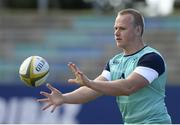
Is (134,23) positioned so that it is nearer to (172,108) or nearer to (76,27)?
(172,108)

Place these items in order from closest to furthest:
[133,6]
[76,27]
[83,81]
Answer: [83,81]
[76,27]
[133,6]

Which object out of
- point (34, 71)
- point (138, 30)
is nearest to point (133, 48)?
point (138, 30)

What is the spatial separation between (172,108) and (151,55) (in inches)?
206

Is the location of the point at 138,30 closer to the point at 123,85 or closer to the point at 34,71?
the point at 123,85

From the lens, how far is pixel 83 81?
17.6ft

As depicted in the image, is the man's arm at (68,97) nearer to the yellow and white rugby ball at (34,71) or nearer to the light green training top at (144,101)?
the yellow and white rugby ball at (34,71)

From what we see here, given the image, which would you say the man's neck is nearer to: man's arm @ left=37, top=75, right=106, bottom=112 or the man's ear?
the man's ear

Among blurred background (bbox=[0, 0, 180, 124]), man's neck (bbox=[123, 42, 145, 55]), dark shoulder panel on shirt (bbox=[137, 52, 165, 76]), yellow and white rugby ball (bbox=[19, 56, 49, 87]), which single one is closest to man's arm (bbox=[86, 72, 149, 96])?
dark shoulder panel on shirt (bbox=[137, 52, 165, 76])

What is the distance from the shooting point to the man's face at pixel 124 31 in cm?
574

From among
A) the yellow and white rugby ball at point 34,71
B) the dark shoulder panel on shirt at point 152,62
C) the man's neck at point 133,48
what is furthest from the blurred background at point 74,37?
the dark shoulder panel on shirt at point 152,62

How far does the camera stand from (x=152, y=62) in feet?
18.7

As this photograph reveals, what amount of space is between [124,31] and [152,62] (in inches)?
13.2

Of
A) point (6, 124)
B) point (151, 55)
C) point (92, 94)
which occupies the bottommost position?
point (6, 124)

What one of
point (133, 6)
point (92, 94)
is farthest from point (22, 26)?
point (92, 94)
